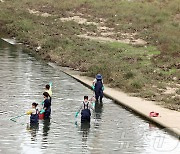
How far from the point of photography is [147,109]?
826 inches

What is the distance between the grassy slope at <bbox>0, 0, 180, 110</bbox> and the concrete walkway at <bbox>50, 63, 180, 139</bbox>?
0.63m

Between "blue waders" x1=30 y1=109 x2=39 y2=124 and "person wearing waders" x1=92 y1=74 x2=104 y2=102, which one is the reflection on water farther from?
"person wearing waders" x1=92 y1=74 x2=104 y2=102

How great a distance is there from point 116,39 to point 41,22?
30.6ft

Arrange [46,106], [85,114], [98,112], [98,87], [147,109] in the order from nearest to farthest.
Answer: [85,114] < [46,106] < [98,112] < [147,109] < [98,87]

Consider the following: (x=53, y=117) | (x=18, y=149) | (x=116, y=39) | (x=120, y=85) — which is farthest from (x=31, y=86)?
A: (x=116, y=39)

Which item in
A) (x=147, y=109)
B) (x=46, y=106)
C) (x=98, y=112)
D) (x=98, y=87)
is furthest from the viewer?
(x=98, y=87)

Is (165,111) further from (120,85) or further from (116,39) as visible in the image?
(116,39)

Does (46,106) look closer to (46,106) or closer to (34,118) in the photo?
(46,106)

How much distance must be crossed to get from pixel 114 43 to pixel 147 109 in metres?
18.5

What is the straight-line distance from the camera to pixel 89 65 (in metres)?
30.4

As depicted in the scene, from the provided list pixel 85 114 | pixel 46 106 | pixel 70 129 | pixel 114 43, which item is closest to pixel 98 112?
pixel 85 114

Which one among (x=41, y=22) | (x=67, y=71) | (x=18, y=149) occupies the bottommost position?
(x=18, y=149)

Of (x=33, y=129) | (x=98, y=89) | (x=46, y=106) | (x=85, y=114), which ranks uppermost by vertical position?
(x=98, y=89)

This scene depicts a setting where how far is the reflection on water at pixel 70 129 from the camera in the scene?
52.4 feet
